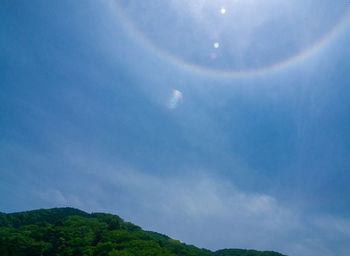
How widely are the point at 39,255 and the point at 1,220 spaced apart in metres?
43.1

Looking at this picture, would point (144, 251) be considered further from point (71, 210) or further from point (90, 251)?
point (71, 210)

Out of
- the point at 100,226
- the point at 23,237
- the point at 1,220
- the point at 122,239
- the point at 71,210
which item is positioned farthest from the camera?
the point at 71,210

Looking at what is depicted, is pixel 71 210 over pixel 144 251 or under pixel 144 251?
over

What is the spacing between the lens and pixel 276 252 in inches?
3406

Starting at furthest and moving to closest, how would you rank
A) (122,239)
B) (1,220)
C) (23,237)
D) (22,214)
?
(22,214), (1,220), (122,239), (23,237)

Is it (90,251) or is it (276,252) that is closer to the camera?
(90,251)

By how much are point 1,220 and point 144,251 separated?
60.9m

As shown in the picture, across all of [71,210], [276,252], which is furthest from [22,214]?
[276,252]

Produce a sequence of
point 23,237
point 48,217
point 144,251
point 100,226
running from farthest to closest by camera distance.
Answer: point 48,217
point 100,226
point 23,237
point 144,251

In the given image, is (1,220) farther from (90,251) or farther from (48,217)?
(90,251)

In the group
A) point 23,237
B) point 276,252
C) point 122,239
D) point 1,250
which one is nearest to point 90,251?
point 122,239

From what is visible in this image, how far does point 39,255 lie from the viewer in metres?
42.2

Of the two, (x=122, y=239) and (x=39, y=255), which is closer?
(x=39, y=255)

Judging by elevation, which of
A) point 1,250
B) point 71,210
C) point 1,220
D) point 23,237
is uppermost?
point 71,210
